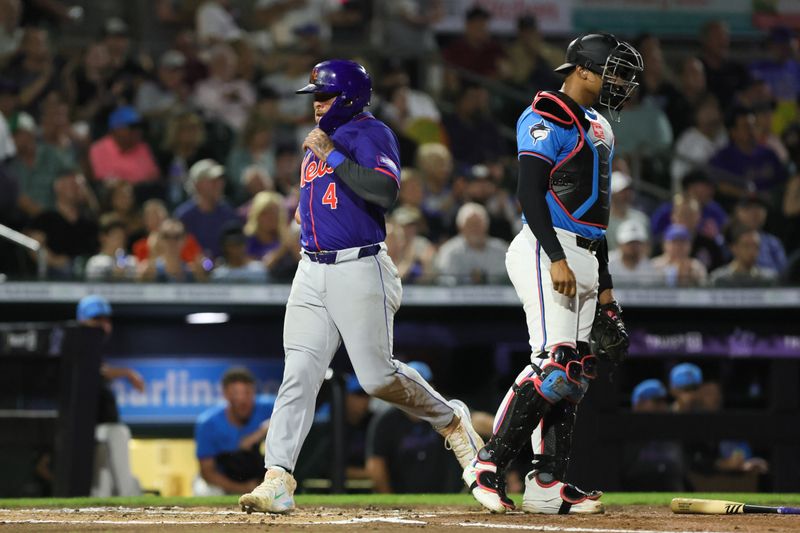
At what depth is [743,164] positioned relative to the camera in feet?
45.0

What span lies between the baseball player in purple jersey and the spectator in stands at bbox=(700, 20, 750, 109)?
392 inches

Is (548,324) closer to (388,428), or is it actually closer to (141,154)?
(388,428)

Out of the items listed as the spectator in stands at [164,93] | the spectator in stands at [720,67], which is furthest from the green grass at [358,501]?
the spectator in stands at [720,67]

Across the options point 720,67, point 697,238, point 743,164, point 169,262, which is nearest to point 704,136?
point 743,164

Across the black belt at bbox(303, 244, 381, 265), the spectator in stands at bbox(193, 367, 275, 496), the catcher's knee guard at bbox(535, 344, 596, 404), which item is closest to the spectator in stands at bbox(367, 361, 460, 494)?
the spectator in stands at bbox(193, 367, 275, 496)

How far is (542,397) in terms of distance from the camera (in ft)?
17.6

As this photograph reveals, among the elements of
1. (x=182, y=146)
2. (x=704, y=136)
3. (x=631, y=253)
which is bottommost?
(x=631, y=253)

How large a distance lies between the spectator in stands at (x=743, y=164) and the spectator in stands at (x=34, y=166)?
6.31 m

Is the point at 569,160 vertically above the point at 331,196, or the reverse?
the point at 569,160

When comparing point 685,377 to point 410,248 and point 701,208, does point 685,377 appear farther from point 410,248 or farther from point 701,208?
point 701,208

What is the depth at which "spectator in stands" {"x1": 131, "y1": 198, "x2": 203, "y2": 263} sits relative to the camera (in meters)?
10.3

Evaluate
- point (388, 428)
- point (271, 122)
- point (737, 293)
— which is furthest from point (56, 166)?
point (737, 293)

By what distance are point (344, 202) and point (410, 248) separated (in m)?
4.92

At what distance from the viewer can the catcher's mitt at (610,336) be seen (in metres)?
5.54
